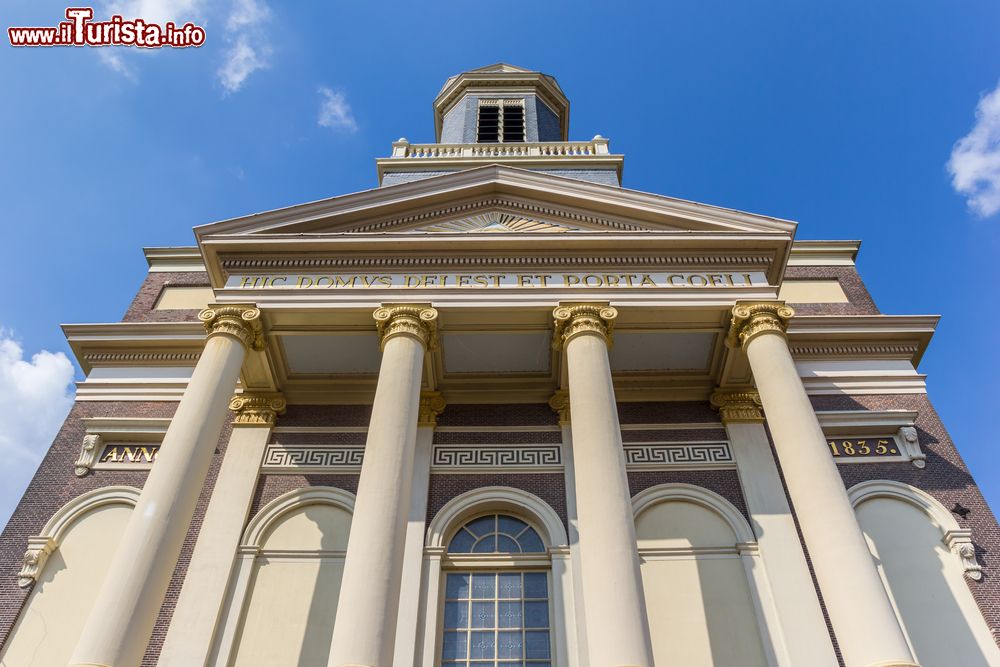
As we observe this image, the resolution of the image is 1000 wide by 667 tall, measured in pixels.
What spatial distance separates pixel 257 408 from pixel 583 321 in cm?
803

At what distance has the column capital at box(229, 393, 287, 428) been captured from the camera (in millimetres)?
18156

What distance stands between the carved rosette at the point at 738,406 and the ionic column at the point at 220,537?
10314 mm

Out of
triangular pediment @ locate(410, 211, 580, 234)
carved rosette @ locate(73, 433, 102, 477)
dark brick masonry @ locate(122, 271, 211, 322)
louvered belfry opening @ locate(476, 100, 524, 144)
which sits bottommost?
carved rosette @ locate(73, 433, 102, 477)

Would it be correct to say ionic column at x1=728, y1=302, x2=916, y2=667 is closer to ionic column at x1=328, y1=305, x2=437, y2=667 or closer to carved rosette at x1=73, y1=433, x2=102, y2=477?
ionic column at x1=328, y1=305, x2=437, y2=667

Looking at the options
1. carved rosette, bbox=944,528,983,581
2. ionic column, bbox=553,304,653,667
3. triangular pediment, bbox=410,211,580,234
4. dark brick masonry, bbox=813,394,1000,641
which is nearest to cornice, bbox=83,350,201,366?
triangular pediment, bbox=410,211,580,234

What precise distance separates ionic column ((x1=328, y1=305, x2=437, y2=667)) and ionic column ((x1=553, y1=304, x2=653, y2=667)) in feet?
9.53

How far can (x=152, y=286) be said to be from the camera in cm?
2264

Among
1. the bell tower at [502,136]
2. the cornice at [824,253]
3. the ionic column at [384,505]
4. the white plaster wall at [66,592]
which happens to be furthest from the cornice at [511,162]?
the white plaster wall at [66,592]

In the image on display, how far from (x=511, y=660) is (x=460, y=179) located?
10.7 m

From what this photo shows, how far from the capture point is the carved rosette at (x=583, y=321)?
15.9 m

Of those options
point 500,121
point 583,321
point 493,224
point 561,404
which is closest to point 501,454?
point 561,404

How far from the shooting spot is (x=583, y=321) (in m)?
16.0

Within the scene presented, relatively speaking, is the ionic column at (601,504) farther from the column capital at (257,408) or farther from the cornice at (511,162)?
the cornice at (511,162)

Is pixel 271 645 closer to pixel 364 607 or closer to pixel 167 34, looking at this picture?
pixel 364 607
